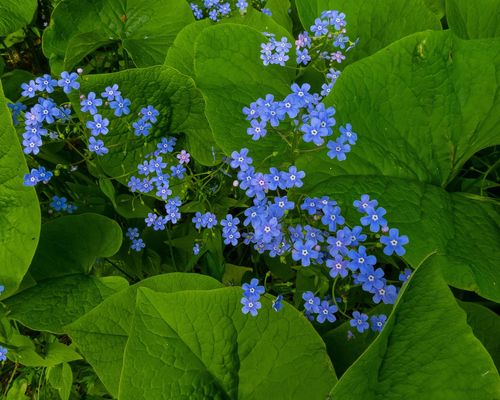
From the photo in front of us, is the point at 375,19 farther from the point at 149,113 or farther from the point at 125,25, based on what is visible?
the point at 125,25

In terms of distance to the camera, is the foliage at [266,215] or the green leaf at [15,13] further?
the green leaf at [15,13]

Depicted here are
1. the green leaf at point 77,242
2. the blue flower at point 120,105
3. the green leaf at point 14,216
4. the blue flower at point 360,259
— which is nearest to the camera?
the blue flower at point 360,259

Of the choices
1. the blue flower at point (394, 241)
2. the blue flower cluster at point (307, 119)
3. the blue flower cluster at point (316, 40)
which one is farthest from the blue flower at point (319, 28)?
the blue flower at point (394, 241)

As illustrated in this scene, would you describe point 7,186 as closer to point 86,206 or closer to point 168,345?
point 86,206

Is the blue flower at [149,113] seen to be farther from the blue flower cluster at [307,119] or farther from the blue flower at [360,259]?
the blue flower at [360,259]

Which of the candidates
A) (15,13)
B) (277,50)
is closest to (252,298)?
(277,50)

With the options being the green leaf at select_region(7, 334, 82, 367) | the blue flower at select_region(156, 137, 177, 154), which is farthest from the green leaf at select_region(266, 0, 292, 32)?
the green leaf at select_region(7, 334, 82, 367)
